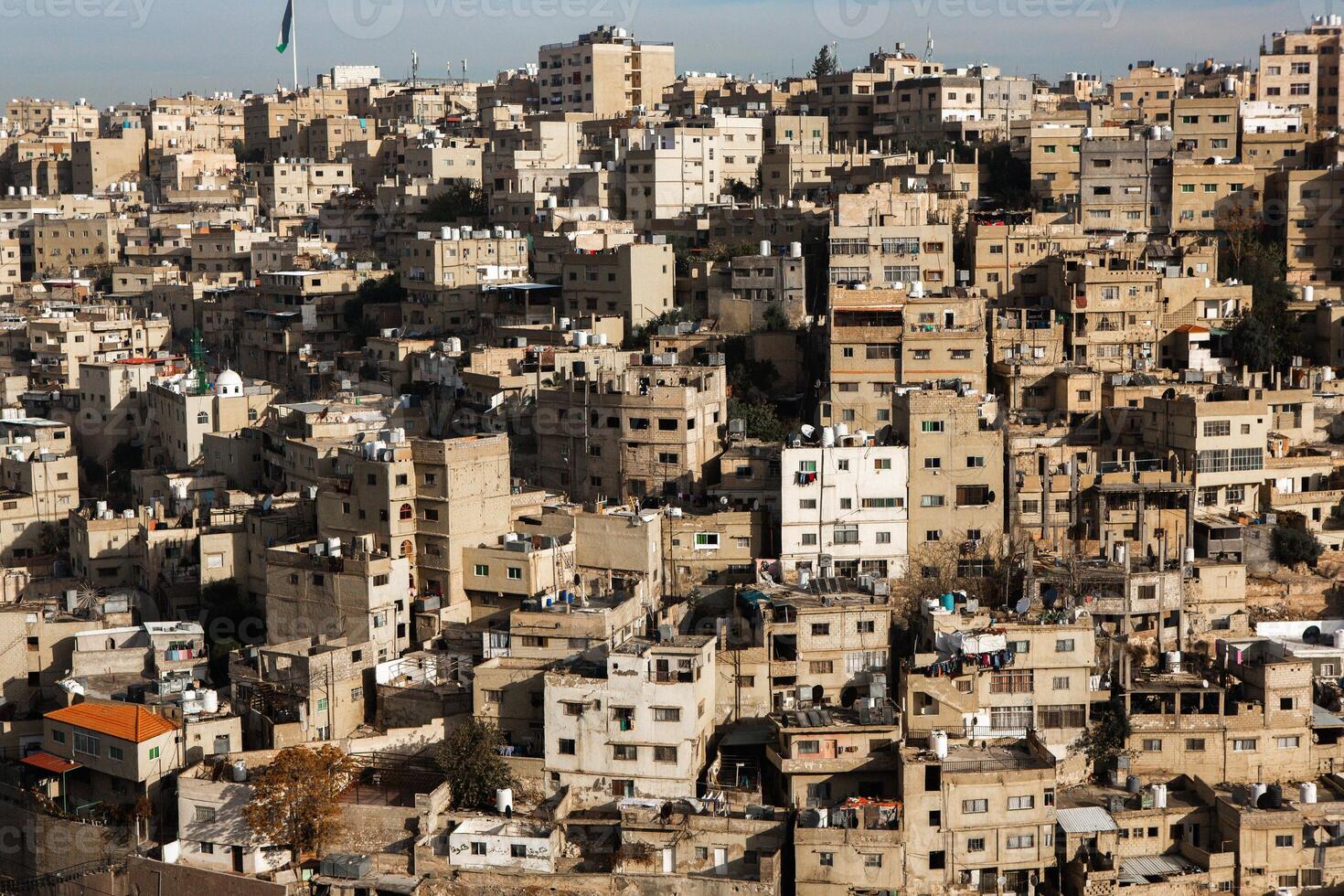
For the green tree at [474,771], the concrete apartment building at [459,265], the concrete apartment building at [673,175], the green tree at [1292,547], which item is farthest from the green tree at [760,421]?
the concrete apartment building at [673,175]

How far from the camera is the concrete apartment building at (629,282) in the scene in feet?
104

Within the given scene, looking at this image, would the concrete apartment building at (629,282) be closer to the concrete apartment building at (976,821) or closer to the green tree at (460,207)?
the green tree at (460,207)

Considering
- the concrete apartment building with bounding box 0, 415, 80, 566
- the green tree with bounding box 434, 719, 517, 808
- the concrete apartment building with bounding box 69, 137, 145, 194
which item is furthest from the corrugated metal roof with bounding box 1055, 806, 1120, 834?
the concrete apartment building with bounding box 69, 137, 145, 194

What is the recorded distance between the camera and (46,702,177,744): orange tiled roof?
20141 mm

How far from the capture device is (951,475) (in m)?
23.6

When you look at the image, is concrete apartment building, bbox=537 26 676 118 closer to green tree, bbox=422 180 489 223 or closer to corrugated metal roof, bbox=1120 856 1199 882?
green tree, bbox=422 180 489 223

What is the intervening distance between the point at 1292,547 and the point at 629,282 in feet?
39.5

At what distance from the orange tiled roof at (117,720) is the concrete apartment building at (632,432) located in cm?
738

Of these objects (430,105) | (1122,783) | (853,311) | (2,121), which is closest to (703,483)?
(853,311)

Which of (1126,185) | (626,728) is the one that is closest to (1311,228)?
(1126,185)

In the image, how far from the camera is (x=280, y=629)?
75.6 feet

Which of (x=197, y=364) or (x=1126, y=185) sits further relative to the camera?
(x=197, y=364)

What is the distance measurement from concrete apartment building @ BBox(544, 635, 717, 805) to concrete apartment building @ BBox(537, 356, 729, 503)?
→ 607 centimetres

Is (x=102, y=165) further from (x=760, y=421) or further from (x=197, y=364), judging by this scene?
(x=760, y=421)
